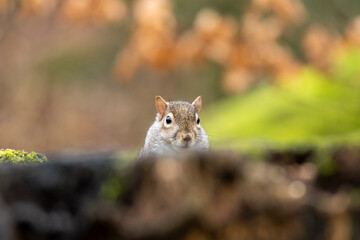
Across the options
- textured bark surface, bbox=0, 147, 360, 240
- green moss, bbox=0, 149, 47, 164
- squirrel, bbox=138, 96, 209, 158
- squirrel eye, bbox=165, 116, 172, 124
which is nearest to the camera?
textured bark surface, bbox=0, 147, 360, 240

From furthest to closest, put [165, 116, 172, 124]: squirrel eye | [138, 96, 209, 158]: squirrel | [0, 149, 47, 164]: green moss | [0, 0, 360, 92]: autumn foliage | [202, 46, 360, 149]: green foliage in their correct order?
[0, 0, 360, 92]: autumn foliage, [202, 46, 360, 149]: green foliage, [165, 116, 172, 124]: squirrel eye, [138, 96, 209, 158]: squirrel, [0, 149, 47, 164]: green moss

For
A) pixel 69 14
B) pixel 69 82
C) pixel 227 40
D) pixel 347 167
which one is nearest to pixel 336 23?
pixel 227 40

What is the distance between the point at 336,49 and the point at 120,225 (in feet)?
→ 22.6

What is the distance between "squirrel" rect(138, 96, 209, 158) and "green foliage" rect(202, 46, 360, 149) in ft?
7.71

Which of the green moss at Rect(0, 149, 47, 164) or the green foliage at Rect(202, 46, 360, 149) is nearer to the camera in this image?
the green moss at Rect(0, 149, 47, 164)

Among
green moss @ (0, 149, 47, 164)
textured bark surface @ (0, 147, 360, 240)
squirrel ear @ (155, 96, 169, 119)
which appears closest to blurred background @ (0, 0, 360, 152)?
squirrel ear @ (155, 96, 169, 119)

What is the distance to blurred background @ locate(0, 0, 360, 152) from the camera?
23.9ft

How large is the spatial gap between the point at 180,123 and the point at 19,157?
1.52 meters

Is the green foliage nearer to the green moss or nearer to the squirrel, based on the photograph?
the squirrel

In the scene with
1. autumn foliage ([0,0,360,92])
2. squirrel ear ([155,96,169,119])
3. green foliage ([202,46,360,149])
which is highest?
autumn foliage ([0,0,360,92])

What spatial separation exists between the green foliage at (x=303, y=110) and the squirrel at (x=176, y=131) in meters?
2.35

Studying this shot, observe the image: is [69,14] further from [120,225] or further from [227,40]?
[120,225]

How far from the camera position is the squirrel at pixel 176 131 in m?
3.25

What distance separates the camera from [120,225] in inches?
59.2
